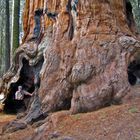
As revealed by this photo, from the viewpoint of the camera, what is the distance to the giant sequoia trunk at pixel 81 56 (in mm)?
9680

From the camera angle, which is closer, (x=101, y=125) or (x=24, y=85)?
(x=101, y=125)

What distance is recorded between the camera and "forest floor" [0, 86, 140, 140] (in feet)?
25.8

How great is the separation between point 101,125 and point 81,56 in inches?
94.9

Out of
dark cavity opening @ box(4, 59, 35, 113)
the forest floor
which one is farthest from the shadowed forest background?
dark cavity opening @ box(4, 59, 35, 113)

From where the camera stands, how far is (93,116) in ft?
29.5

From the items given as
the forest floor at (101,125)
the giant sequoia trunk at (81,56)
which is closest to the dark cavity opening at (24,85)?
the giant sequoia trunk at (81,56)

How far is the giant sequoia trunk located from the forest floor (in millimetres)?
451

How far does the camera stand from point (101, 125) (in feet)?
27.6

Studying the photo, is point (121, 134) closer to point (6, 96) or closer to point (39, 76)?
point (39, 76)

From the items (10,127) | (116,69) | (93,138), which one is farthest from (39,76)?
(93,138)

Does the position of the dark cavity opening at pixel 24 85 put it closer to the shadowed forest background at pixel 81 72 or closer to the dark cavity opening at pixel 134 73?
the shadowed forest background at pixel 81 72

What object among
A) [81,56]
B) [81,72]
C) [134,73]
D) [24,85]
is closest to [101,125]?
[81,72]

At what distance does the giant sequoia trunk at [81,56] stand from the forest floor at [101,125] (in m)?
0.45

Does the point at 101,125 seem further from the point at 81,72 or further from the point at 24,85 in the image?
the point at 24,85
